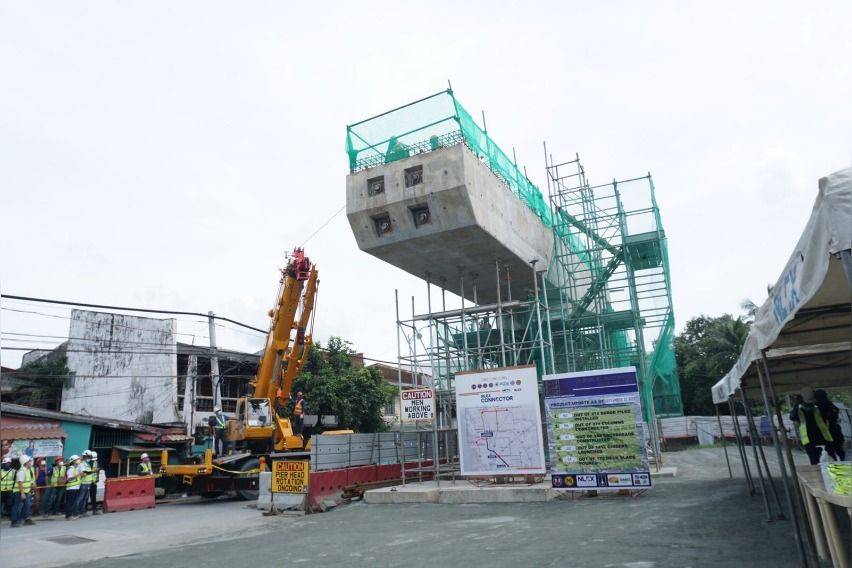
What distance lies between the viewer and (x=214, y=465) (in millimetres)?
18484

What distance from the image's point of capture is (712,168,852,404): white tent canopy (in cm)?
330

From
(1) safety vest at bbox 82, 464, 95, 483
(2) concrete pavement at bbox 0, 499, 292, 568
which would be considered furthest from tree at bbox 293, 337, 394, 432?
(1) safety vest at bbox 82, 464, 95, 483

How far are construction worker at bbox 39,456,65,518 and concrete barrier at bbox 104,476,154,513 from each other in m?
1.17

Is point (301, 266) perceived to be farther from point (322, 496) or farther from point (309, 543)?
point (309, 543)

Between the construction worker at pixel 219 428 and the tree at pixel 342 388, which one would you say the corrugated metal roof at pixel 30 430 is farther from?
the tree at pixel 342 388

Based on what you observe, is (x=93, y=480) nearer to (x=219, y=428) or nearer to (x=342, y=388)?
(x=219, y=428)

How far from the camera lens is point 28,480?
1524 cm

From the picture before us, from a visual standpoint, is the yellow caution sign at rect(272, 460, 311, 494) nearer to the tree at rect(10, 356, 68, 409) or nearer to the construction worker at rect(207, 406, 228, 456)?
the construction worker at rect(207, 406, 228, 456)

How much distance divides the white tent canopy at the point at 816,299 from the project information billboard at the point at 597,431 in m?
3.15

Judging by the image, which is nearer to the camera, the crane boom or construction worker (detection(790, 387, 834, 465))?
construction worker (detection(790, 387, 834, 465))

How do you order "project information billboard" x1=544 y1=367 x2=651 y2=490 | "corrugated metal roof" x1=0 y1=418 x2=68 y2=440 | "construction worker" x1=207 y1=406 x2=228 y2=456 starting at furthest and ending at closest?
"construction worker" x1=207 y1=406 x2=228 y2=456 → "corrugated metal roof" x1=0 y1=418 x2=68 y2=440 → "project information billboard" x1=544 y1=367 x2=651 y2=490

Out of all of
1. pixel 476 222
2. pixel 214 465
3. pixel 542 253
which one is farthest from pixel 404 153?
pixel 214 465

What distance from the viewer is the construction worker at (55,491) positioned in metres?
16.5

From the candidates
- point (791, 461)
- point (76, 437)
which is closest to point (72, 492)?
point (76, 437)
